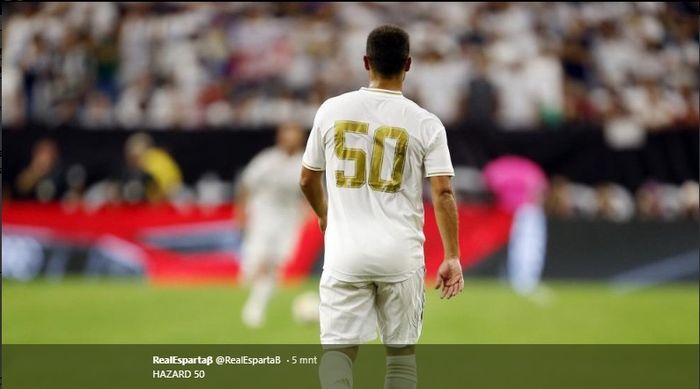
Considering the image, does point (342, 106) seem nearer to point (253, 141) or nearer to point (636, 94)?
point (253, 141)

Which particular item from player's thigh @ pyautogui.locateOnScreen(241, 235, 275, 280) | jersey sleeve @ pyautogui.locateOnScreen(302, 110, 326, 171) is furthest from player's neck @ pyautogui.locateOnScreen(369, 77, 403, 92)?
player's thigh @ pyautogui.locateOnScreen(241, 235, 275, 280)

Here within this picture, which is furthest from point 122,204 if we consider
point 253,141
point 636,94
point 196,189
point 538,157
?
point 636,94

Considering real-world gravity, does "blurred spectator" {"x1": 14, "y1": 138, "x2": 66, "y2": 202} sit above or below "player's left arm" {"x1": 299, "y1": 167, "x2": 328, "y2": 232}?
above

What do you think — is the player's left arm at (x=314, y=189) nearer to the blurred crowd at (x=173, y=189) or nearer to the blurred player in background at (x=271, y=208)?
the blurred player in background at (x=271, y=208)

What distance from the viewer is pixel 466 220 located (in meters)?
15.2

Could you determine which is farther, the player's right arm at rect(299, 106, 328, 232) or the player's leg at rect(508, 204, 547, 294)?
the player's leg at rect(508, 204, 547, 294)

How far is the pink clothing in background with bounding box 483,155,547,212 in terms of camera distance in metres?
15.1

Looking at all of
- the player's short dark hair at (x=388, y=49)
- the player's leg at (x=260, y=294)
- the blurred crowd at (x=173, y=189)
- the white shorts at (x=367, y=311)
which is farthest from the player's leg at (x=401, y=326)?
the blurred crowd at (x=173, y=189)

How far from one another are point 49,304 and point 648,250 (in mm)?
8613

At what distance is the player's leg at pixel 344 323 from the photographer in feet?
17.2

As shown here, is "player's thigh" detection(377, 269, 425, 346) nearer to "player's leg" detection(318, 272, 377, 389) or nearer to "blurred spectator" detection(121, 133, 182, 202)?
"player's leg" detection(318, 272, 377, 389)
